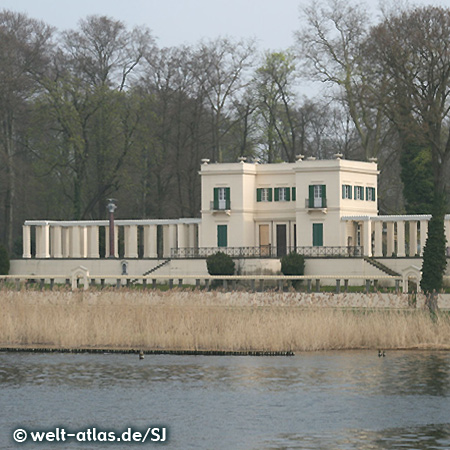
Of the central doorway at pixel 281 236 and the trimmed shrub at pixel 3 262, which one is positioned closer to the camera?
the trimmed shrub at pixel 3 262

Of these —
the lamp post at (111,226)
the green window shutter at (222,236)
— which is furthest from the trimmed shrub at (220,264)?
the lamp post at (111,226)

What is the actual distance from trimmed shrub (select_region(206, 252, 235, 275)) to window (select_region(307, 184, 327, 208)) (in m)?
6.52

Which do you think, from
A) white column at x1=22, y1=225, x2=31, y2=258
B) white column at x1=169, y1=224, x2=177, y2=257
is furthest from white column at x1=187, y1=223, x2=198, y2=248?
white column at x1=22, y1=225, x2=31, y2=258

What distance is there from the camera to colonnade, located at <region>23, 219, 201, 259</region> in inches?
3265

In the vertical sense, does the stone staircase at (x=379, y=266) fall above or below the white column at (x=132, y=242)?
below

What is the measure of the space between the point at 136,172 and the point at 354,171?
2096 cm

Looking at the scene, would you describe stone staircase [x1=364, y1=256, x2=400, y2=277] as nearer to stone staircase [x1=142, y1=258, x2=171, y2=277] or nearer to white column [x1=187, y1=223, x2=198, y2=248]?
white column [x1=187, y1=223, x2=198, y2=248]

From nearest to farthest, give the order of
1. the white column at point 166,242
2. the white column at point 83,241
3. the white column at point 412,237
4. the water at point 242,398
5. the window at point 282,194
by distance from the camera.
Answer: the water at point 242,398
the white column at point 412,237
the window at point 282,194
the white column at point 166,242
the white column at point 83,241

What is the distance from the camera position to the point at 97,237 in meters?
84.3

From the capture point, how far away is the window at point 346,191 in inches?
3100

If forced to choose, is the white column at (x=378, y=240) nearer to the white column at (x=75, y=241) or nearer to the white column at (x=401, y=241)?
the white column at (x=401, y=241)

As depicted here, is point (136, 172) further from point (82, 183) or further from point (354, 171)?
point (354, 171)

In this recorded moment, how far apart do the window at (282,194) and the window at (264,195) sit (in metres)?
0.47

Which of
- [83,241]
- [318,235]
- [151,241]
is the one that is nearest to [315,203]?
[318,235]
